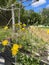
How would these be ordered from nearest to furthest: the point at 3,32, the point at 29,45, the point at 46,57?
the point at 46,57 → the point at 29,45 → the point at 3,32

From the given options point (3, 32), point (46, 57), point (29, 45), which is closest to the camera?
point (46, 57)

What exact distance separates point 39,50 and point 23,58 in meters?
0.16

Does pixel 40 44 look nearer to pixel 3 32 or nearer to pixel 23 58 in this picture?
pixel 23 58

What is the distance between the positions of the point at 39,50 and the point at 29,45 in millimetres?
125

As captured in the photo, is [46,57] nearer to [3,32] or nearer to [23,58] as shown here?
[23,58]

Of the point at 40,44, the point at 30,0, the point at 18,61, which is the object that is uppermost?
the point at 30,0

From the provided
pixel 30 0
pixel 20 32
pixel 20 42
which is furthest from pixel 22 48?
pixel 30 0

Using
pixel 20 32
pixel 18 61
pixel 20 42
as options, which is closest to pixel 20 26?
pixel 20 32

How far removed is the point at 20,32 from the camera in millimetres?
2225

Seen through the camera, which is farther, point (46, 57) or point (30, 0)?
→ point (30, 0)

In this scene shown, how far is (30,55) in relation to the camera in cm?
205

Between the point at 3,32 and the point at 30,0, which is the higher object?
the point at 30,0

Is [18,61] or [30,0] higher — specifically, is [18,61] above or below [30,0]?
below

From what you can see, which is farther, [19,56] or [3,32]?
[3,32]
